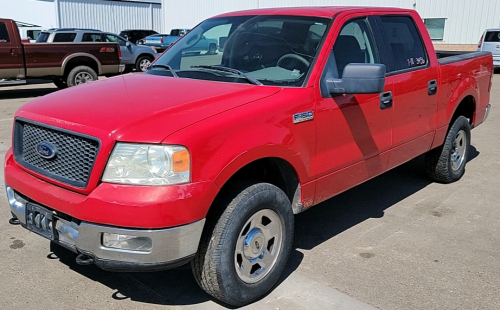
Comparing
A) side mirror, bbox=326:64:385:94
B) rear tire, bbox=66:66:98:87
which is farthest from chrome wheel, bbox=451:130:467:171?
rear tire, bbox=66:66:98:87

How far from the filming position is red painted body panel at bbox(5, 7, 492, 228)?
2875 mm

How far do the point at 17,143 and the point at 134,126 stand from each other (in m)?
1.14

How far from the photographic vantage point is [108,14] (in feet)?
122

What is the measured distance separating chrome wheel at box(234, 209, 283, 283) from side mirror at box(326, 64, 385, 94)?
105 cm

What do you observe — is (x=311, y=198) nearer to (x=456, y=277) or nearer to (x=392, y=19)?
(x=456, y=277)

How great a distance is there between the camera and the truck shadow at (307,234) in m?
3.53

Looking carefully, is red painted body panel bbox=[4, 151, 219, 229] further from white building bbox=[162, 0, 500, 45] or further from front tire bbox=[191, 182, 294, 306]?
white building bbox=[162, 0, 500, 45]

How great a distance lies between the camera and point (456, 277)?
3.78 meters

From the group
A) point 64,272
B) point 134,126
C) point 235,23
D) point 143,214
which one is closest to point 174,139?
point 134,126

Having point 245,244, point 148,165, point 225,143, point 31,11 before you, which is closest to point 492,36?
point 245,244

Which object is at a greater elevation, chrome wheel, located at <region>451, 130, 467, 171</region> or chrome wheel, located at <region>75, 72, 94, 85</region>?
chrome wheel, located at <region>451, 130, 467, 171</region>

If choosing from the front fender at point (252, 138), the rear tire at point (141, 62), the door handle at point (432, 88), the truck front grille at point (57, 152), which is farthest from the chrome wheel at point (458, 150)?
the rear tire at point (141, 62)

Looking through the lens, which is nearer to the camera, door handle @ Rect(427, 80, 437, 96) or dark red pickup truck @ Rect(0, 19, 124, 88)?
door handle @ Rect(427, 80, 437, 96)

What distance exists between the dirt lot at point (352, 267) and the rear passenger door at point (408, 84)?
25.7 inches
